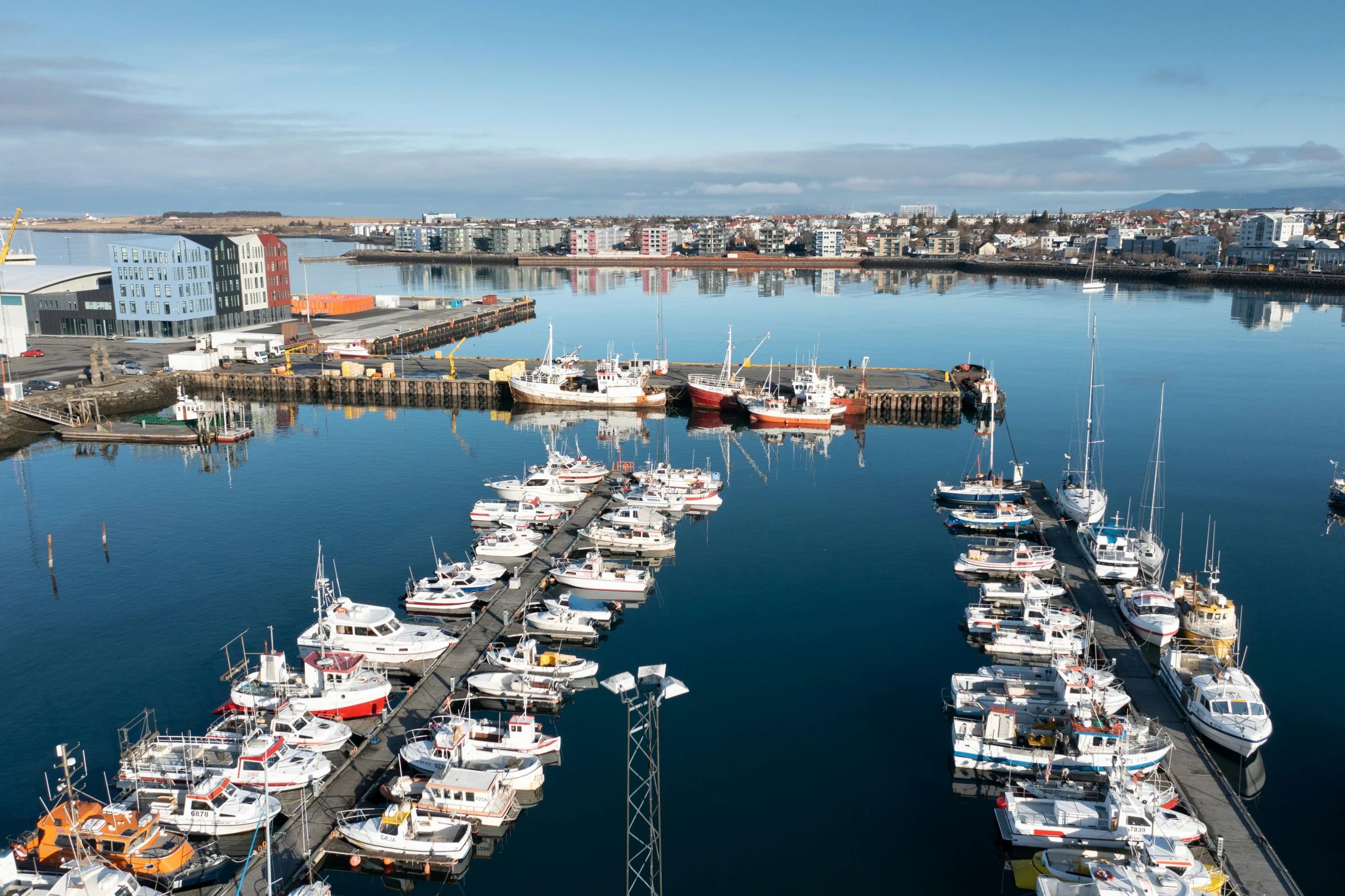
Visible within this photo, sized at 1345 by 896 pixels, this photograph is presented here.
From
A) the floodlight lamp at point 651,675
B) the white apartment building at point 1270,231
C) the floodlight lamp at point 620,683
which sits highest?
the white apartment building at point 1270,231

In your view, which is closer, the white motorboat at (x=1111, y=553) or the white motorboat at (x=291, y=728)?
the white motorboat at (x=291, y=728)

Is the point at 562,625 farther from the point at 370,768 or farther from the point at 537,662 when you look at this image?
the point at 370,768

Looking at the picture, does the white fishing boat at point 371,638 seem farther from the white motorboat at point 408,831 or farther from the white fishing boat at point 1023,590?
the white fishing boat at point 1023,590

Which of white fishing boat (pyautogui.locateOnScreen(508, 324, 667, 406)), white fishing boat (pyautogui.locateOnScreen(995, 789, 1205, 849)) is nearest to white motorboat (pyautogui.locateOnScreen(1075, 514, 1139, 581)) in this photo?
white fishing boat (pyautogui.locateOnScreen(995, 789, 1205, 849))

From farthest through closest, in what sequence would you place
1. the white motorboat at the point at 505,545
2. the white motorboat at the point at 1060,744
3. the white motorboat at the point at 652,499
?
the white motorboat at the point at 652,499 → the white motorboat at the point at 505,545 → the white motorboat at the point at 1060,744

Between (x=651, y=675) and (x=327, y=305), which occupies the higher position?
(x=327, y=305)

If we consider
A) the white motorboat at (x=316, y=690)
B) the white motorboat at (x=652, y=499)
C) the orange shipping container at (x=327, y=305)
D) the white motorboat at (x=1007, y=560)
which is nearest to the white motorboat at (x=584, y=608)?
the white motorboat at (x=316, y=690)

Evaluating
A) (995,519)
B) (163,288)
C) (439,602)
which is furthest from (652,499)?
(163,288)

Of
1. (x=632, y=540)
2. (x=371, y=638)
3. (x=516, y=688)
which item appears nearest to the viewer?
(x=516, y=688)
